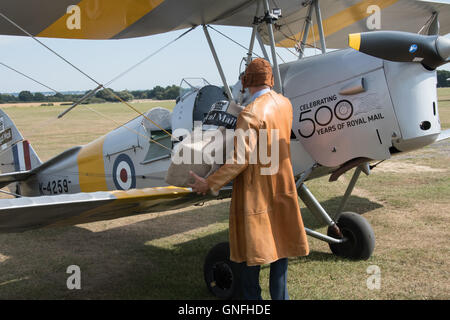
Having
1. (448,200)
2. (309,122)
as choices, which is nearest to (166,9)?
(309,122)

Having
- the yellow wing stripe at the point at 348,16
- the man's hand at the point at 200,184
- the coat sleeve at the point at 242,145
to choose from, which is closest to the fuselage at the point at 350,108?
the coat sleeve at the point at 242,145

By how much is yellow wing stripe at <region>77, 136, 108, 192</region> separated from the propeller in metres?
3.41

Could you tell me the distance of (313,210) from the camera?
4.16 m

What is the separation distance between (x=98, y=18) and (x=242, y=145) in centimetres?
264

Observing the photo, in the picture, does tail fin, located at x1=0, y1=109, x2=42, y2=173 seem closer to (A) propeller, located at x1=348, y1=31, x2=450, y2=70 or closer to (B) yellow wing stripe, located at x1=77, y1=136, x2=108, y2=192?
(B) yellow wing stripe, located at x1=77, y1=136, x2=108, y2=192

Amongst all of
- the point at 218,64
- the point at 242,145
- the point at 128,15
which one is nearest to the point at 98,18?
the point at 128,15


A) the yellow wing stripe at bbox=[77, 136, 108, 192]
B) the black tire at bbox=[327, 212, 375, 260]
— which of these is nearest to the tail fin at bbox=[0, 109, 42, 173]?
the yellow wing stripe at bbox=[77, 136, 108, 192]

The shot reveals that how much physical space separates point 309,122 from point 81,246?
130 inches

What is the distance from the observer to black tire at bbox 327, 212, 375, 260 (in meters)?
4.16

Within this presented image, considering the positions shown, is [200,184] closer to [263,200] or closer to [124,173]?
[263,200]

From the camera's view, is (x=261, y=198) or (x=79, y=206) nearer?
(x=261, y=198)

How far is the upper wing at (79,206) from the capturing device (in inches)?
108

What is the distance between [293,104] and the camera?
12.0 ft
